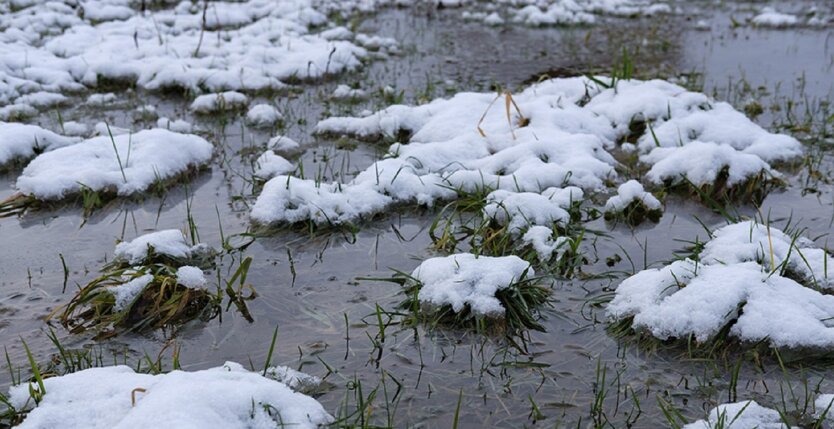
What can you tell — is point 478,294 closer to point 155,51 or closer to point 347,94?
point 347,94

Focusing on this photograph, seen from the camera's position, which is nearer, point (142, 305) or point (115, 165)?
point (142, 305)

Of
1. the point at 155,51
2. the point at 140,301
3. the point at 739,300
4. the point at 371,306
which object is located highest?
the point at 155,51

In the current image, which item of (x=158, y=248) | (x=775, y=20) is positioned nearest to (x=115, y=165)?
(x=158, y=248)

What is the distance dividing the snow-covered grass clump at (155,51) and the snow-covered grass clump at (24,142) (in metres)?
1.56

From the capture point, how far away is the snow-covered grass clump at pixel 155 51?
7996 mm

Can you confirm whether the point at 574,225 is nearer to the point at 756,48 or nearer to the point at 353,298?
the point at 353,298

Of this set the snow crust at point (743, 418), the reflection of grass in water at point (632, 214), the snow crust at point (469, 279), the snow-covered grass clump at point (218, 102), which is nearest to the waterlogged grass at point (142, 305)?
the snow crust at point (469, 279)

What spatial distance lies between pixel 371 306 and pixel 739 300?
182 cm

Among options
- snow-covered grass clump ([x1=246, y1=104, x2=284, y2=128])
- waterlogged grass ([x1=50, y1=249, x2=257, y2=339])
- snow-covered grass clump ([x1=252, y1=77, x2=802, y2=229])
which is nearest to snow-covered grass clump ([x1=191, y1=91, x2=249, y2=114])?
snow-covered grass clump ([x1=246, y1=104, x2=284, y2=128])

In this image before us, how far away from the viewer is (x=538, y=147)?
18.0 ft

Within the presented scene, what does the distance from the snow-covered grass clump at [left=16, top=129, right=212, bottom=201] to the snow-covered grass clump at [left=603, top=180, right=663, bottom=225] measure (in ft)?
10.8

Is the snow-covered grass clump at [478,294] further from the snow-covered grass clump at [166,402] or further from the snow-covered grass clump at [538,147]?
the snow-covered grass clump at [538,147]

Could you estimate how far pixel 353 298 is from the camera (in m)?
3.70

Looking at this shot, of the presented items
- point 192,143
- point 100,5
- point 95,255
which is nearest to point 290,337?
point 95,255
